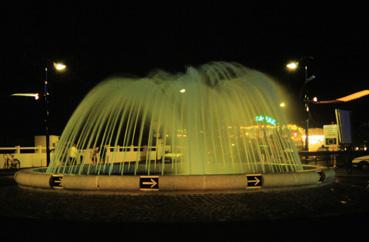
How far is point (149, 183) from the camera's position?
1494 cm

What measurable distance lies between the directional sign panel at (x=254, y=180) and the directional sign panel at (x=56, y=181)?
6.58 m

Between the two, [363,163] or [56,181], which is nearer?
[56,181]

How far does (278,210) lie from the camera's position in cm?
1194

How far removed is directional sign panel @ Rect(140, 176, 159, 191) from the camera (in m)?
14.9

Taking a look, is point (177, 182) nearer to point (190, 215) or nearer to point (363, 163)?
point (190, 215)

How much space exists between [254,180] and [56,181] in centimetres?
705

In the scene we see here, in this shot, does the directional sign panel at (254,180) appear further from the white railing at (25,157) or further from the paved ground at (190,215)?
the white railing at (25,157)

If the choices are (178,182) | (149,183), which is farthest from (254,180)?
(149,183)

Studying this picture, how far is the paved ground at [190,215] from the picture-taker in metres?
9.26

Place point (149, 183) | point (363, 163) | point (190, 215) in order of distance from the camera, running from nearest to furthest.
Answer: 1. point (190, 215)
2. point (149, 183)
3. point (363, 163)


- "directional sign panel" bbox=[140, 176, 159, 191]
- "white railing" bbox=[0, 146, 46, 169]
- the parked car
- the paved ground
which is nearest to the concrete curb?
"directional sign panel" bbox=[140, 176, 159, 191]

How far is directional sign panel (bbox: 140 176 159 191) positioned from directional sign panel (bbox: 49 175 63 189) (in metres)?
3.23

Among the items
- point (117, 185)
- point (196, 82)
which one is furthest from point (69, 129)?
point (117, 185)

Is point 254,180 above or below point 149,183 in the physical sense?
below
